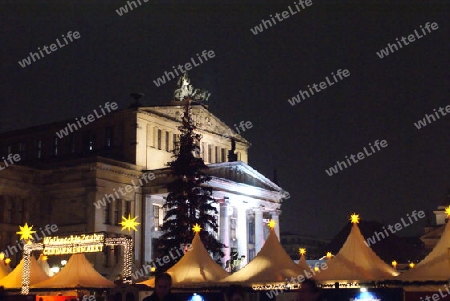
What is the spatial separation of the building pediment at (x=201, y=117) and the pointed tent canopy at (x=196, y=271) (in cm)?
3003

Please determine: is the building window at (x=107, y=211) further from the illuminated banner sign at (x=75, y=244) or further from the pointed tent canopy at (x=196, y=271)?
the pointed tent canopy at (x=196, y=271)

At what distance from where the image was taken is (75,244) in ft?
101

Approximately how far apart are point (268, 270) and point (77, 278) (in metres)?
9.40

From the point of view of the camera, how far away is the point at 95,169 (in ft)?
174

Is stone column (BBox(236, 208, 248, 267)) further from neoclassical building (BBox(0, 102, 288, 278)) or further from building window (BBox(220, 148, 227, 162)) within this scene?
building window (BBox(220, 148, 227, 162))

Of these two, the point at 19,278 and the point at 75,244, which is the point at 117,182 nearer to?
the point at 19,278

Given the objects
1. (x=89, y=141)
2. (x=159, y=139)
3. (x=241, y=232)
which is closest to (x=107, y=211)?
(x=159, y=139)

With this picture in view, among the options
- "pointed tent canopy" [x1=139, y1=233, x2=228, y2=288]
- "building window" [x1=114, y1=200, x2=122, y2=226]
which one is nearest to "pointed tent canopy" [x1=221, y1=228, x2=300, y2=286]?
"pointed tent canopy" [x1=139, y1=233, x2=228, y2=288]

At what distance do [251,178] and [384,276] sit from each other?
38098 millimetres

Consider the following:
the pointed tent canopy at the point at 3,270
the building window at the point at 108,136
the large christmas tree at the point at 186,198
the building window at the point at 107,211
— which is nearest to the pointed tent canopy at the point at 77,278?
the pointed tent canopy at the point at 3,270

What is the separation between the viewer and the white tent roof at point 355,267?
2630cm

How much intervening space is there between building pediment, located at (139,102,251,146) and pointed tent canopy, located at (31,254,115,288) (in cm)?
2787

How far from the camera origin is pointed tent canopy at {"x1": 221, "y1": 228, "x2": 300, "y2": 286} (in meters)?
27.5

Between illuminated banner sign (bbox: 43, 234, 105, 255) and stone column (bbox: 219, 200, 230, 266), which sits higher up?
stone column (bbox: 219, 200, 230, 266)
